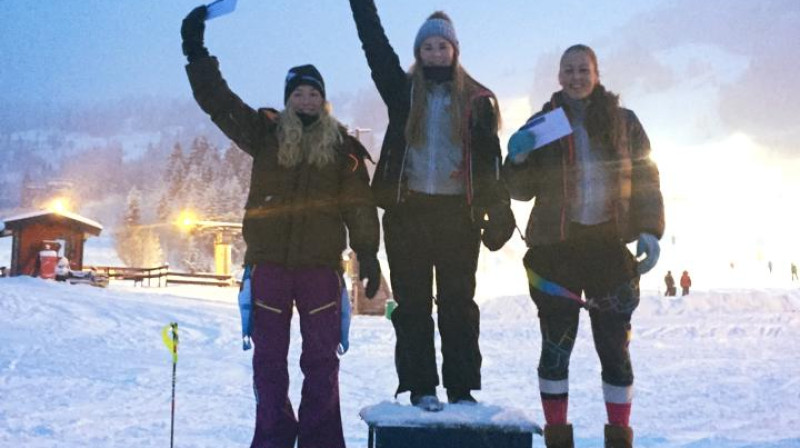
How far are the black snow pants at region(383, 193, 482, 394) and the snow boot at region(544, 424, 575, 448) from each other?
1.56ft

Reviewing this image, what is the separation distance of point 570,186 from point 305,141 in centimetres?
162

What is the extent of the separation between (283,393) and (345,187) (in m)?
1.27

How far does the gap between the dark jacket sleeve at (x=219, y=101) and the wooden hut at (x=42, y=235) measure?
2926 centimetres

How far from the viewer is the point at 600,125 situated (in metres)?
3.87

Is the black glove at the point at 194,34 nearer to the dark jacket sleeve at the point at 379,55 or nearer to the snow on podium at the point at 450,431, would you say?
the dark jacket sleeve at the point at 379,55

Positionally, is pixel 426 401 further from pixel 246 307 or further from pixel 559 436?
pixel 246 307

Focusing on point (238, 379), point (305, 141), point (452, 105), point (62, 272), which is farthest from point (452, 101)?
point (62, 272)

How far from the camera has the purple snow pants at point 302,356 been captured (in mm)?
3609

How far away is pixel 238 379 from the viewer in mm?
8852

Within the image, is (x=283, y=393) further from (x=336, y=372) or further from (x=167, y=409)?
(x=167, y=409)

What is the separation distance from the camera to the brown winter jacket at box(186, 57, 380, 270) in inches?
149

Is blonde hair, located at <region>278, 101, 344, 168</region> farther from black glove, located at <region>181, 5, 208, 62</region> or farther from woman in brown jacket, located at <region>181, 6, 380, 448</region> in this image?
black glove, located at <region>181, 5, 208, 62</region>

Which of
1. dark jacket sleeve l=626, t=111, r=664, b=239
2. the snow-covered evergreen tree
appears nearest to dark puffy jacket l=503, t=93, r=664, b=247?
dark jacket sleeve l=626, t=111, r=664, b=239

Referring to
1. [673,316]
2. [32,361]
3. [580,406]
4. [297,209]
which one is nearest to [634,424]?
[580,406]
